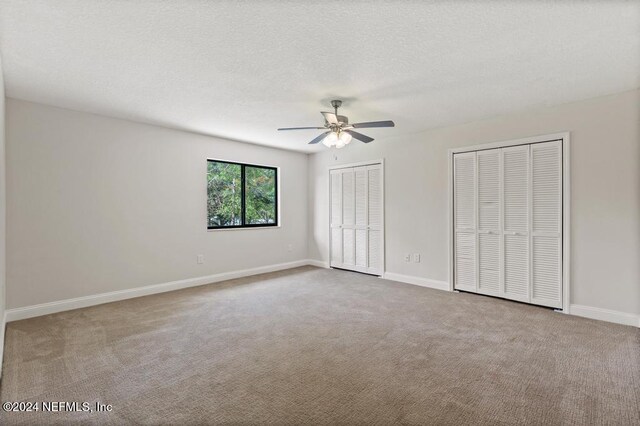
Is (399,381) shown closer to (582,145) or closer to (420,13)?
(420,13)

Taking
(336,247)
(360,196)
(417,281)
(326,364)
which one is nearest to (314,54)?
Result: (326,364)

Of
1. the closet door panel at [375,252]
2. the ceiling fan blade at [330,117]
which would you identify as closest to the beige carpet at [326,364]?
the closet door panel at [375,252]

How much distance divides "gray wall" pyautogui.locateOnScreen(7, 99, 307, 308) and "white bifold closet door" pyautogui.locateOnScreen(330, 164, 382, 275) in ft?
5.88

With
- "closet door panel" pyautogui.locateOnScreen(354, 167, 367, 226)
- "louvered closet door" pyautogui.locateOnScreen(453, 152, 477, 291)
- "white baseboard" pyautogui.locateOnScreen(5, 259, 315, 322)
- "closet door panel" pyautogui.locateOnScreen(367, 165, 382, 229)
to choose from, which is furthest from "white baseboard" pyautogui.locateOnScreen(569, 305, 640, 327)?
"white baseboard" pyautogui.locateOnScreen(5, 259, 315, 322)

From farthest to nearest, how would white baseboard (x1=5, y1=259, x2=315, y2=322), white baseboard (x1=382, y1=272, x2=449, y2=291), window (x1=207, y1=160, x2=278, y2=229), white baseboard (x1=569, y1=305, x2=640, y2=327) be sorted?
window (x1=207, y1=160, x2=278, y2=229) < white baseboard (x1=382, y1=272, x2=449, y2=291) < white baseboard (x1=5, y1=259, x2=315, y2=322) < white baseboard (x1=569, y1=305, x2=640, y2=327)

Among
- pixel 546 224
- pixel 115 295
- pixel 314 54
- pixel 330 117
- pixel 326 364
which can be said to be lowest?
pixel 326 364

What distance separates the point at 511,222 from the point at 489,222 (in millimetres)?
274

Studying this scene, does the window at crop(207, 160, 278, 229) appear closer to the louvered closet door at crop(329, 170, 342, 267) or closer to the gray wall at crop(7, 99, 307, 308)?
the gray wall at crop(7, 99, 307, 308)

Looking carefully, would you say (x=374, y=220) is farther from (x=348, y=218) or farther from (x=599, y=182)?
Answer: (x=599, y=182)

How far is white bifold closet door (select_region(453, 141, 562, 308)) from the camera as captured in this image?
12.6ft

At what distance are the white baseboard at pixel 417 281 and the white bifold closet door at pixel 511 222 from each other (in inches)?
8.3

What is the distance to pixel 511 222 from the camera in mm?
4148

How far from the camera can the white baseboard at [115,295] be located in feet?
11.7

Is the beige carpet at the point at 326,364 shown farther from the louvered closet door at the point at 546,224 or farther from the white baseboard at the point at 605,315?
the louvered closet door at the point at 546,224
